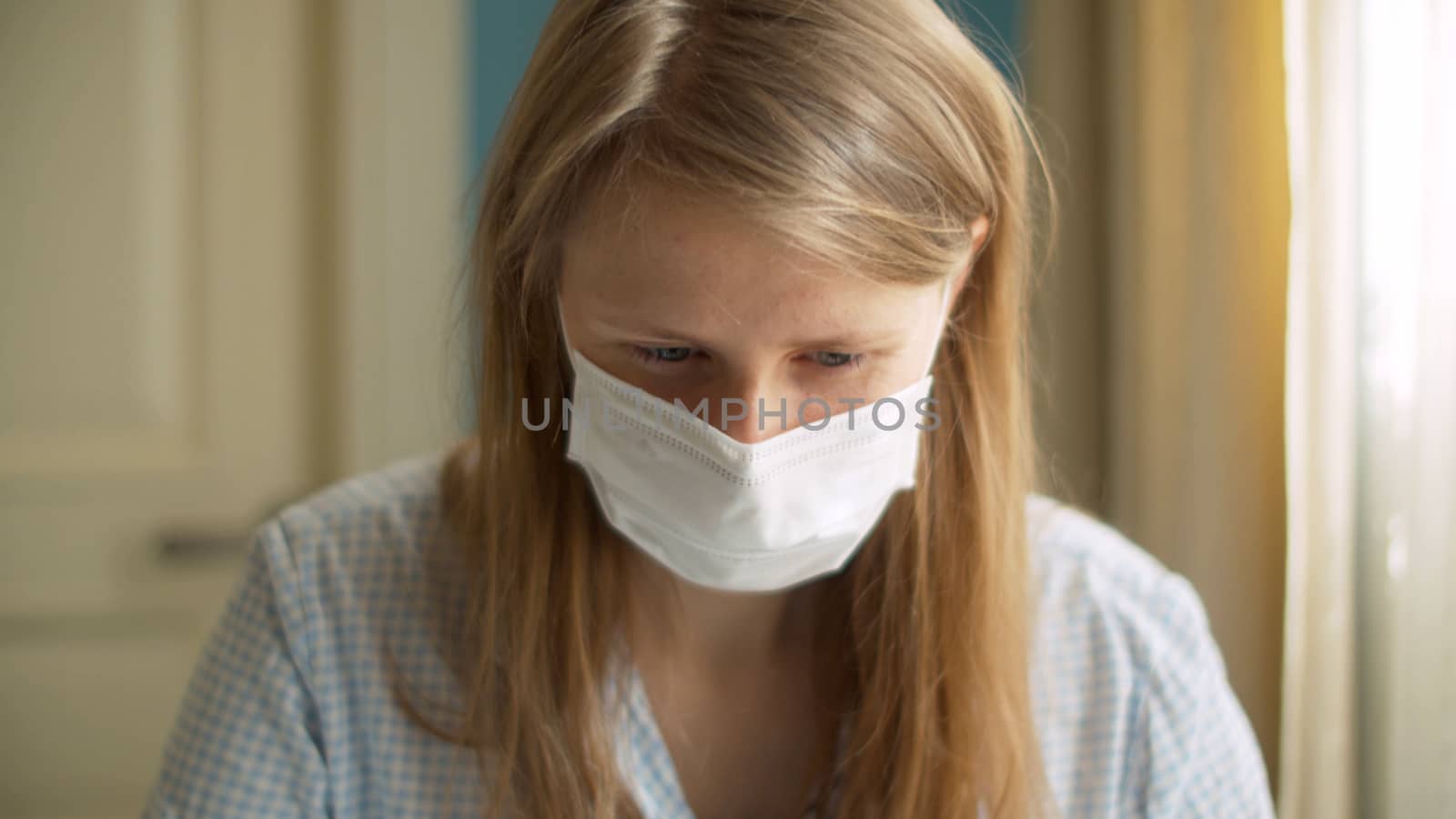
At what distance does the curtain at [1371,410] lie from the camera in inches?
41.0

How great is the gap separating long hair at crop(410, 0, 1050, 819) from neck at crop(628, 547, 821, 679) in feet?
0.07

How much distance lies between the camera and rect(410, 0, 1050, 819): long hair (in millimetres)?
709

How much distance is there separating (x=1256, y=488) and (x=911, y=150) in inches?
31.3

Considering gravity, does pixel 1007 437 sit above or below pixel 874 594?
above

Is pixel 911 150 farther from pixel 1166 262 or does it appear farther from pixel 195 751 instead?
pixel 1166 262

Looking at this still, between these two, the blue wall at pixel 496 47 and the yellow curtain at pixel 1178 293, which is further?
the blue wall at pixel 496 47

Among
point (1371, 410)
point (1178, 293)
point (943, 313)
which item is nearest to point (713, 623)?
point (943, 313)

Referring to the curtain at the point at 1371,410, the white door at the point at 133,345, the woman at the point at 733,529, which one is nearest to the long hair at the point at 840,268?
the woman at the point at 733,529

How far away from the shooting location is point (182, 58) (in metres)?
1.88

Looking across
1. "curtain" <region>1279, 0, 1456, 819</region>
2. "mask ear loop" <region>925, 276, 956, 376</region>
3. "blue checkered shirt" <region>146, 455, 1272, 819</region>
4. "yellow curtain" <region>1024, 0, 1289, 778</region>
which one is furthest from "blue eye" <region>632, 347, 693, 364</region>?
"curtain" <region>1279, 0, 1456, 819</region>

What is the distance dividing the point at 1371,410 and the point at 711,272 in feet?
2.58

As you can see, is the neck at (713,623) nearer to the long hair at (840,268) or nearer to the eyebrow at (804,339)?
the long hair at (840,268)

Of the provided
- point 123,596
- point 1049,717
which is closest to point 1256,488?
point 1049,717

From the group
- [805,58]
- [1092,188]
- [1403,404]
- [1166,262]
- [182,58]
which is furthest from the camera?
[182,58]
